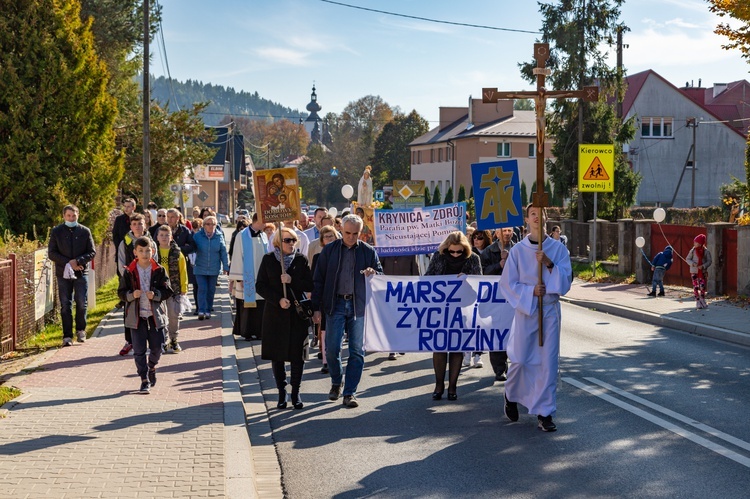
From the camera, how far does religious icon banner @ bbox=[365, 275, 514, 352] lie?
10789 millimetres

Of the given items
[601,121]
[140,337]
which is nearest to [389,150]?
[601,121]

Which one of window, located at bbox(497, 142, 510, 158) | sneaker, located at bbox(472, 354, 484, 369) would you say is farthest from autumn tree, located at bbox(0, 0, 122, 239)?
window, located at bbox(497, 142, 510, 158)

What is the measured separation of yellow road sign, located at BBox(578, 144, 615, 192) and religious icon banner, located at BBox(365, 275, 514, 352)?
674 inches

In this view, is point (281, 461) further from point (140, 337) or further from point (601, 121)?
point (601, 121)

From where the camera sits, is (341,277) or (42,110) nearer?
(341,277)

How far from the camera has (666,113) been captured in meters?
64.8

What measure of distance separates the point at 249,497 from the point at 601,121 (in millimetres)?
37346

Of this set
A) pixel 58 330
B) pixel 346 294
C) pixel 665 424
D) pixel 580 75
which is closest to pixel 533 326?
pixel 665 424

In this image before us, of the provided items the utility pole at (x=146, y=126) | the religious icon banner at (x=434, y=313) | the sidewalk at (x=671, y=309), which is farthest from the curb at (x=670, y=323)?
the utility pole at (x=146, y=126)

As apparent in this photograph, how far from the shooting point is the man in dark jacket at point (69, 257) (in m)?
13.3

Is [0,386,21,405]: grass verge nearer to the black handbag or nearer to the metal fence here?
the metal fence

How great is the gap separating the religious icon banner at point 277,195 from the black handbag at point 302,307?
1.10m

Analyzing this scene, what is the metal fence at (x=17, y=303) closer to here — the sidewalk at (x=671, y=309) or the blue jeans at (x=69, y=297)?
the blue jeans at (x=69, y=297)

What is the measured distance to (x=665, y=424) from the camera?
29.3ft
